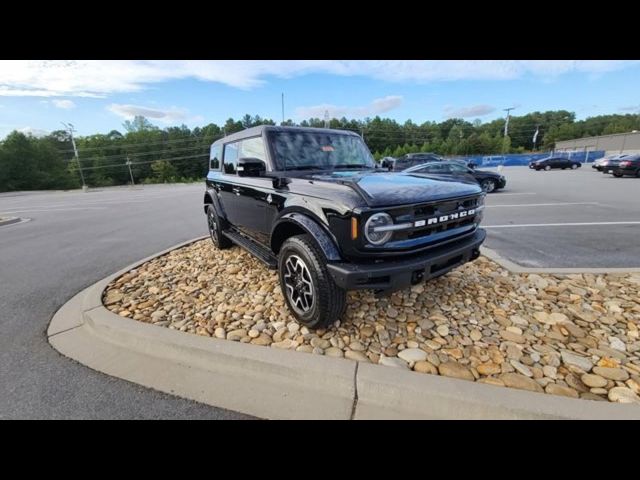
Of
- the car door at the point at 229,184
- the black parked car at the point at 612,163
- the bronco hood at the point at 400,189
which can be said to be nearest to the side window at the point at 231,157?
the car door at the point at 229,184

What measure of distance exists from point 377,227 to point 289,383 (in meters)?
1.35

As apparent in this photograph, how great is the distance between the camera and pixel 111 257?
217 inches

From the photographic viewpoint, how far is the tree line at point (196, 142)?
226 ft

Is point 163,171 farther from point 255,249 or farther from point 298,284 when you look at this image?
point 298,284

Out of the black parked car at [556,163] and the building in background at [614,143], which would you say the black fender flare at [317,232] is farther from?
the building in background at [614,143]

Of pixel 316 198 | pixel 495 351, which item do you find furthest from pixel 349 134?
pixel 495 351

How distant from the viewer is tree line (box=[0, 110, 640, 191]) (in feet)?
226

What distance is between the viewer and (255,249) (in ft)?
12.2

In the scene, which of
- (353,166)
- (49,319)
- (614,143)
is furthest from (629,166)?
(614,143)

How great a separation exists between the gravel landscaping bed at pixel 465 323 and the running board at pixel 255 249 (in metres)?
0.43

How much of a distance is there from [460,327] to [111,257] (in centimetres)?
587

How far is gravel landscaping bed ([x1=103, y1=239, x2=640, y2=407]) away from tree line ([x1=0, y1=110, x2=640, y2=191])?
60845 mm
